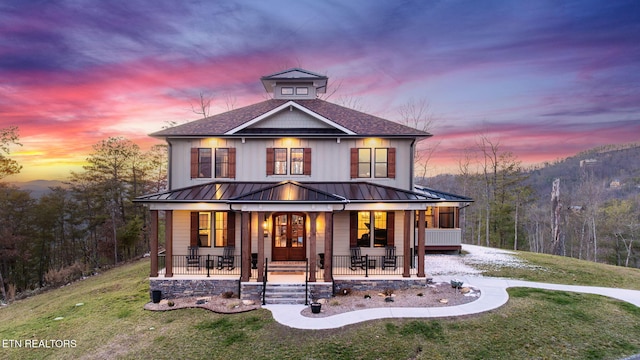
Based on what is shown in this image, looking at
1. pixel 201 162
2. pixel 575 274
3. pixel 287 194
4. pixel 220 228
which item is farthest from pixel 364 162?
pixel 575 274

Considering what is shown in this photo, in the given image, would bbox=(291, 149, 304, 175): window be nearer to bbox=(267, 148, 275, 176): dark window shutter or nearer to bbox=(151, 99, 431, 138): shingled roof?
bbox=(267, 148, 275, 176): dark window shutter

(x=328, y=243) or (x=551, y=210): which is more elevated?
(x=328, y=243)

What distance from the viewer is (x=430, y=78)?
26812mm

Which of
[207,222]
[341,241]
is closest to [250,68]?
[207,222]

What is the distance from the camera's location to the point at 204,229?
1494cm

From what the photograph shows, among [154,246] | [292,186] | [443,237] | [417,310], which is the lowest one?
[417,310]

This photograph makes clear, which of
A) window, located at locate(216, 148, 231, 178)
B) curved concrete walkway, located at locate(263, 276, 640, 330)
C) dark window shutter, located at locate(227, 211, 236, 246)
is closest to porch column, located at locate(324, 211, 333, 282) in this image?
curved concrete walkway, located at locate(263, 276, 640, 330)

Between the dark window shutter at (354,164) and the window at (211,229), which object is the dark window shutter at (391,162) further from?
the window at (211,229)

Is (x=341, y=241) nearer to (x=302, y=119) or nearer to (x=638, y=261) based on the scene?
(x=302, y=119)

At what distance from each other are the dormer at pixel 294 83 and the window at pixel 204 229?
896cm

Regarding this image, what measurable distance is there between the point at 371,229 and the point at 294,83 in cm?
1040

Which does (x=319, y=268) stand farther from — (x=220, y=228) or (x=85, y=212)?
(x=85, y=212)

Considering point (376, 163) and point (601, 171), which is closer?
point (376, 163)

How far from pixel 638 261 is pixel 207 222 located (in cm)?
3964
